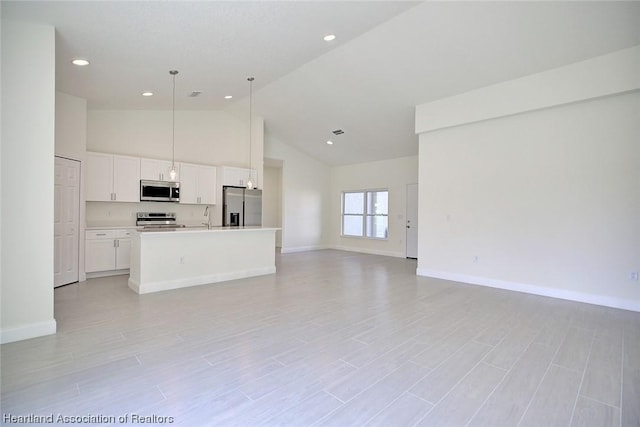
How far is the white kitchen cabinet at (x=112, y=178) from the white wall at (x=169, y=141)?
0.33 m

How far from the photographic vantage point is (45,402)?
2.04 metres

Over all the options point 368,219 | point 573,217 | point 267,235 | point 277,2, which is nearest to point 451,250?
point 573,217

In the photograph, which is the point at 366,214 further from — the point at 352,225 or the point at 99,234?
the point at 99,234

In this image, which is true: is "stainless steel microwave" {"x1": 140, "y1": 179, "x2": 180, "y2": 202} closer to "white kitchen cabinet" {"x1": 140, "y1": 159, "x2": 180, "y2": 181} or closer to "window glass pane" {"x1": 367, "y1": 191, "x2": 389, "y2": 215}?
"white kitchen cabinet" {"x1": 140, "y1": 159, "x2": 180, "y2": 181}

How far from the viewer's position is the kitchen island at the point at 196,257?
478cm

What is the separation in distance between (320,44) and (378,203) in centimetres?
604

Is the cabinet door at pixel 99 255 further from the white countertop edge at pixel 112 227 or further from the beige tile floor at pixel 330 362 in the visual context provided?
the beige tile floor at pixel 330 362

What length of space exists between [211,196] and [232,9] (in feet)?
15.4

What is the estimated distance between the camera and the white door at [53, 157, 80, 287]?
493 centimetres

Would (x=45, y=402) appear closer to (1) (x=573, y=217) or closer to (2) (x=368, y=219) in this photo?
(1) (x=573, y=217)

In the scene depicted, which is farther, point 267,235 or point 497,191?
point 267,235

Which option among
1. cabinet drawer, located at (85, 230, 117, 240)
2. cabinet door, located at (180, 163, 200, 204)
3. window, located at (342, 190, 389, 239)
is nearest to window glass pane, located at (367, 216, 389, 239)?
window, located at (342, 190, 389, 239)

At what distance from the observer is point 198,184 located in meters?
7.06

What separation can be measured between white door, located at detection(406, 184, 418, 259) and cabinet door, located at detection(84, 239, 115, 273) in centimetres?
701
